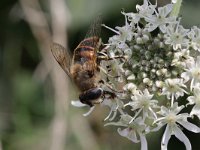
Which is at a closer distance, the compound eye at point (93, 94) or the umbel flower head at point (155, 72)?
the umbel flower head at point (155, 72)

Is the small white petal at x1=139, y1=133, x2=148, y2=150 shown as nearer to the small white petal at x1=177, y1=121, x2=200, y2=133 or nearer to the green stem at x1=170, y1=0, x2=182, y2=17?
the small white petal at x1=177, y1=121, x2=200, y2=133

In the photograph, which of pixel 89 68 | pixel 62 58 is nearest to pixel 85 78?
pixel 89 68

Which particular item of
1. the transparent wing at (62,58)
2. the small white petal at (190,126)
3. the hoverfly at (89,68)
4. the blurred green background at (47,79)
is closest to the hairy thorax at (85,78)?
the hoverfly at (89,68)

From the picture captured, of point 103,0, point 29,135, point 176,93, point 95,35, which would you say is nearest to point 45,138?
point 29,135

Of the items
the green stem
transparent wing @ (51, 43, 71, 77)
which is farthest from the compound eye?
the green stem

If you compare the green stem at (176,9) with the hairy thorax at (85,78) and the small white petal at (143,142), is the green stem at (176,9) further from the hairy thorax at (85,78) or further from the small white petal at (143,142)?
the small white petal at (143,142)

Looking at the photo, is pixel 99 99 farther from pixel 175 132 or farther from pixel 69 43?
pixel 69 43
